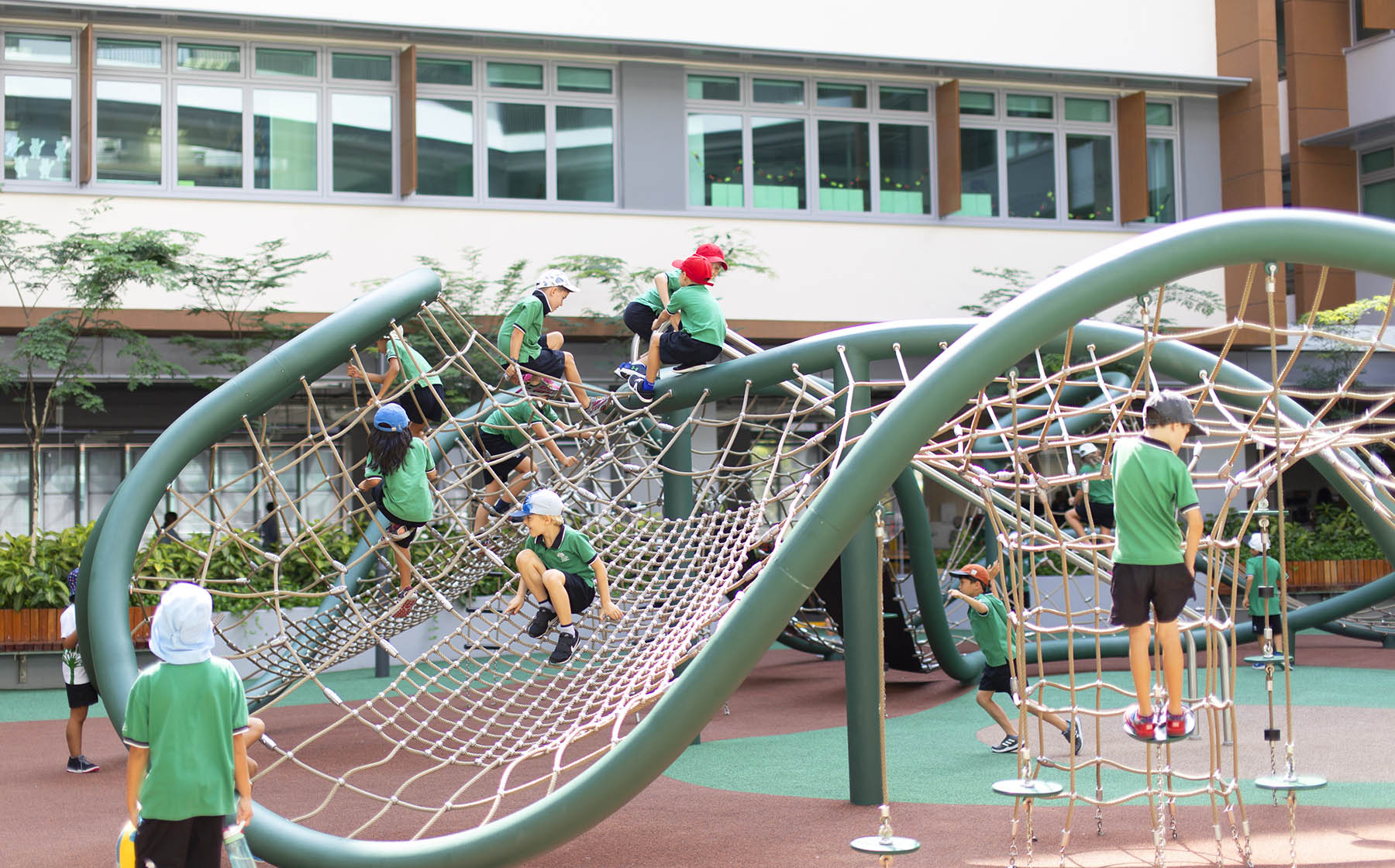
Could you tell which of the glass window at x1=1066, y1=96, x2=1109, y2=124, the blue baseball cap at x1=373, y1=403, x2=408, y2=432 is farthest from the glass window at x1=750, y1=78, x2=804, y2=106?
the blue baseball cap at x1=373, y1=403, x2=408, y2=432

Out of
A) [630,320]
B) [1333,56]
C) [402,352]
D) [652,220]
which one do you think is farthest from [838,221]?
[402,352]

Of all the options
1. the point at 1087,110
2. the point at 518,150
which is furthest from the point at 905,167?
the point at 518,150

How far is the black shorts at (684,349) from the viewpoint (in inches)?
335

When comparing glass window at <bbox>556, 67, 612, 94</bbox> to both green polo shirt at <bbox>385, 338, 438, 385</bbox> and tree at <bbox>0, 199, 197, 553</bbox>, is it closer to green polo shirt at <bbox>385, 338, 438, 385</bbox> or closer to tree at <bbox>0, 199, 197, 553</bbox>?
tree at <bbox>0, 199, 197, 553</bbox>

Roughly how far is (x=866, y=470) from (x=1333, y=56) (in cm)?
1910

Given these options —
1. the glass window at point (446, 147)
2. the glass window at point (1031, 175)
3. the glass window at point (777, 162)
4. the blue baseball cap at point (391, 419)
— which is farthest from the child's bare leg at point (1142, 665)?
the glass window at point (1031, 175)

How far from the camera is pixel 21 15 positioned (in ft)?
51.0

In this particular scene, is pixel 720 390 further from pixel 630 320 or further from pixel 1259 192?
pixel 1259 192

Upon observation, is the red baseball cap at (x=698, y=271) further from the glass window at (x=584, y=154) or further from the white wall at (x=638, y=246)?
the glass window at (x=584, y=154)

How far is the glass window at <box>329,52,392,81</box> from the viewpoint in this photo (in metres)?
17.0

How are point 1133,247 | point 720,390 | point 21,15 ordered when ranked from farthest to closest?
point 21,15 < point 720,390 < point 1133,247

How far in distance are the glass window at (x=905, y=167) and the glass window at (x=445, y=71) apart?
5810 mm

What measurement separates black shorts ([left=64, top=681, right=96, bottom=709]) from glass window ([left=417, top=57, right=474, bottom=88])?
1061cm

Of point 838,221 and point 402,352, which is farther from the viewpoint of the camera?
point 838,221
